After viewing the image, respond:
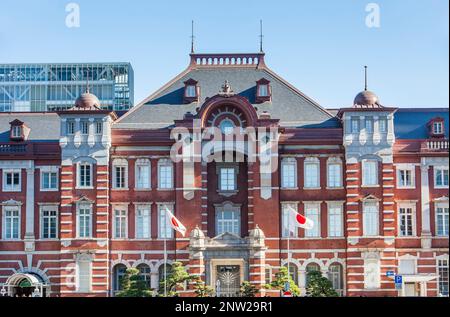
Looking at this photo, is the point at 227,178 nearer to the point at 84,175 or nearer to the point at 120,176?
the point at 120,176

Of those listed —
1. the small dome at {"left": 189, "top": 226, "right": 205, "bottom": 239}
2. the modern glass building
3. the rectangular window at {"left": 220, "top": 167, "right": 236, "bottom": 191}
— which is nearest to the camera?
the small dome at {"left": 189, "top": 226, "right": 205, "bottom": 239}

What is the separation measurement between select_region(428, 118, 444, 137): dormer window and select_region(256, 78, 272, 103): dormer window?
8333 mm

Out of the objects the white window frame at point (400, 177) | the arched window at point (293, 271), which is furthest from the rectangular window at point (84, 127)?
the white window frame at point (400, 177)

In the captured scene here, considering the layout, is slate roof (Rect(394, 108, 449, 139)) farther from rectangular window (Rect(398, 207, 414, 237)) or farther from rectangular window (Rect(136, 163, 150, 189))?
rectangular window (Rect(136, 163, 150, 189))

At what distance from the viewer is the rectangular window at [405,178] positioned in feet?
144

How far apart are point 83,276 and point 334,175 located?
1323 centimetres

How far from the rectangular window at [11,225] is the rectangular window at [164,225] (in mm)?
7076

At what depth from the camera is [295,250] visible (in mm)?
43062

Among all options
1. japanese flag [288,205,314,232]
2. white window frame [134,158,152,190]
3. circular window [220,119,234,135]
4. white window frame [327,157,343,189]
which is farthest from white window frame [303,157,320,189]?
white window frame [134,158,152,190]

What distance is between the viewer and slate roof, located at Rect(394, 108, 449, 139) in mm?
45250

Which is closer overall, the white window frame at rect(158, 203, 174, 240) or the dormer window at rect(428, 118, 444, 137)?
the white window frame at rect(158, 203, 174, 240)

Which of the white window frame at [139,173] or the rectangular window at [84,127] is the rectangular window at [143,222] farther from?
the rectangular window at [84,127]
